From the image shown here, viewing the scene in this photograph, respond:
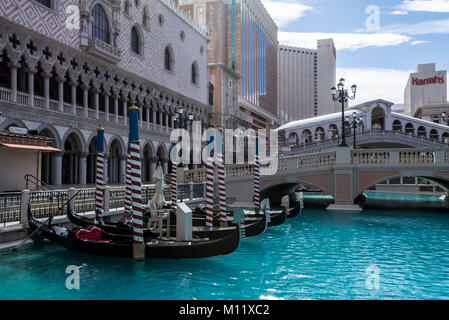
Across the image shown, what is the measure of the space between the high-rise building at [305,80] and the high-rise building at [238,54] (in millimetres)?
18922

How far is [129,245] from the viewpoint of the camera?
7.76m

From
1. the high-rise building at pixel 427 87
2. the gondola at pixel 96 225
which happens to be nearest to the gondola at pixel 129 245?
the gondola at pixel 96 225

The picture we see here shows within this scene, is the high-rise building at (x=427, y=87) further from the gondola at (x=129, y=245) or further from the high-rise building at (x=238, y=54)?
the gondola at (x=129, y=245)

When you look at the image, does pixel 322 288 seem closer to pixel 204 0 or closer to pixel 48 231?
pixel 48 231

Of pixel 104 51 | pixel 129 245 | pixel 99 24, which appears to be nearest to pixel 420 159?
pixel 129 245

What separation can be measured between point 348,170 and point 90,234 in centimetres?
1098

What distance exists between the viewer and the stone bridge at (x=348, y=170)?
15258mm

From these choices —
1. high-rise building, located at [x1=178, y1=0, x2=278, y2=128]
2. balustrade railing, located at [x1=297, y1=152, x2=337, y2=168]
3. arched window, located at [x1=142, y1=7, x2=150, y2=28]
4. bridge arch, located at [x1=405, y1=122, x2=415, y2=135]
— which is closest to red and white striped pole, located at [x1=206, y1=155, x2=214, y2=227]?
Result: balustrade railing, located at [x1=297, y1=152, x2=337, y2=168]

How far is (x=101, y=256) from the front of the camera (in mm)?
8133

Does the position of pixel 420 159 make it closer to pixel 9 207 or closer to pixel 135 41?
pixel 9 207

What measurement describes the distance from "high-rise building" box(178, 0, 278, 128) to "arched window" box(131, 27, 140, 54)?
1147 centimetres

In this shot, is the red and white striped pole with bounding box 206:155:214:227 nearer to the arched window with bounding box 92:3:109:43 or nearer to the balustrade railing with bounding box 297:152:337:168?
the balustrade railing with bounding box 297:152:337:168

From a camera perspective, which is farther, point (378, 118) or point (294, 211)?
point (378, 118)
